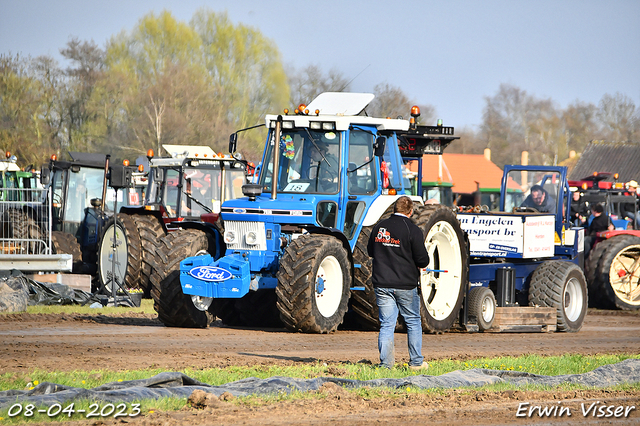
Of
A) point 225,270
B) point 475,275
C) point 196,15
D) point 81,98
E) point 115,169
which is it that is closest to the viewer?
point 225,270

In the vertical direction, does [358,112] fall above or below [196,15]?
below

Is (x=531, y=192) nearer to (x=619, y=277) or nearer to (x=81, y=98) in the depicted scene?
(x=619, y=277)

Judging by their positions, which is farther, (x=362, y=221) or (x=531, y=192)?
(x=531, y=192)

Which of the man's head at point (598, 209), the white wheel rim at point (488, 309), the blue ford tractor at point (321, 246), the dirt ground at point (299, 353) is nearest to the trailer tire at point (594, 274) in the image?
the man's head at point (598, 209)

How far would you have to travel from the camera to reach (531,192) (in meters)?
15.0

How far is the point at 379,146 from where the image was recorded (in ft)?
37.5

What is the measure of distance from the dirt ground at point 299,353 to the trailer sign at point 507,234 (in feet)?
4.66

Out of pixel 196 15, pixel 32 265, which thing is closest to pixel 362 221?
pixel 32 265

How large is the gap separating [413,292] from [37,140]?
34.1 metres

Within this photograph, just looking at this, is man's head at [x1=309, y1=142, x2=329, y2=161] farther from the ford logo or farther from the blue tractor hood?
the ford logo

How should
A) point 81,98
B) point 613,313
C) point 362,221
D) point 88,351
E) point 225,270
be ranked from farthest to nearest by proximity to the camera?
point 81,98, point 613,313, point 362,221, point 225,270, point 88,351

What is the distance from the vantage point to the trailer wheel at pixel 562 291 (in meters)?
13.2

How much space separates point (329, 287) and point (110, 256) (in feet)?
24.0

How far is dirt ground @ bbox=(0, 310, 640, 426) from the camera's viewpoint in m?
5.94
